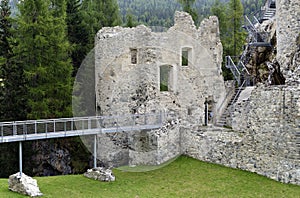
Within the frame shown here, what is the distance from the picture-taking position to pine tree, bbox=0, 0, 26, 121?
21.0 m

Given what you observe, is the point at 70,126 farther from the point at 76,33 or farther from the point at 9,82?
the point at 76,33

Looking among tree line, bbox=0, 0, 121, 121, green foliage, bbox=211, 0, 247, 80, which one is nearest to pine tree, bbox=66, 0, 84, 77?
tree line, bbox=0, 0, 121, 121

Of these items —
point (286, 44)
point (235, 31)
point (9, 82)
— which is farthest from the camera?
point (235, 31)

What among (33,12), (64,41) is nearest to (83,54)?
(64,41)

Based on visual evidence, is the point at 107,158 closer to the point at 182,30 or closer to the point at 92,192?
the point at 92,192

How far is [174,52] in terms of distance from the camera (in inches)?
797

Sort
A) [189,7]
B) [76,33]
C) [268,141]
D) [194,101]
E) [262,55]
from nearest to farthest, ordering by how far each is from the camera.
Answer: [268,141] → [194,101] → [262,55] → [76,33] → [189,7]

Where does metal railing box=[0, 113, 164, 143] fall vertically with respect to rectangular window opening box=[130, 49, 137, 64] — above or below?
below

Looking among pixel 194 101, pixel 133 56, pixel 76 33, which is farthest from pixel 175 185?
pixel 76 33

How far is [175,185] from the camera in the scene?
13766 mm

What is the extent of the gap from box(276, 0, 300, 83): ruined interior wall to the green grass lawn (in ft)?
19.0

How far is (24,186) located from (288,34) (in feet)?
41.8

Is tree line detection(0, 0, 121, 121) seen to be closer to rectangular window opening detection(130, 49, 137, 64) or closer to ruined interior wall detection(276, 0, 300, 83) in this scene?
rectangular window opening detection(130, 49, 137, 64)

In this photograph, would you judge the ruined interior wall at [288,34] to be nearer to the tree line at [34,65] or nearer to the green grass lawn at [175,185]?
the green grass lawn at [175,185]
